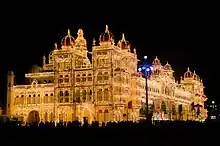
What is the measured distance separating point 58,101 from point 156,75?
91.4 feet

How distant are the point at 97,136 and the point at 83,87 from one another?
48124 mm

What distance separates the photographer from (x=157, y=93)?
304ft

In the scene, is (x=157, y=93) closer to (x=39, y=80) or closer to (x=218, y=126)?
(x=39, y=80)

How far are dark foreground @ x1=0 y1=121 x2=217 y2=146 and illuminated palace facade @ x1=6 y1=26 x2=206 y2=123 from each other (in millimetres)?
39702

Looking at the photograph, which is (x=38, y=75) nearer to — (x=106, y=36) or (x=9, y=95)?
(x=9, y=95)

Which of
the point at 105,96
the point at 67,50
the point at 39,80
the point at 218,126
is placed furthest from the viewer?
the point at 39,80

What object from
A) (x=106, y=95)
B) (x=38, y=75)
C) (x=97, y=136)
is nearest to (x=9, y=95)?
(x=38, y=75)

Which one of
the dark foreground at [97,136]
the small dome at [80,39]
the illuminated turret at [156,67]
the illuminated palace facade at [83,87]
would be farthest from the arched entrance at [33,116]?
the dark foreground at [97,136]

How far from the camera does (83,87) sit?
241 ft

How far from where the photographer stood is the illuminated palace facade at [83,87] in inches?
2813

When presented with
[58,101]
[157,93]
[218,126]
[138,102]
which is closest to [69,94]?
[58,101]

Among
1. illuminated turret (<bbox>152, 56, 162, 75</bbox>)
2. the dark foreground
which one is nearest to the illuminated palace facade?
illuminated turret (<bbox>152, 56, 162, 75</bbox>)

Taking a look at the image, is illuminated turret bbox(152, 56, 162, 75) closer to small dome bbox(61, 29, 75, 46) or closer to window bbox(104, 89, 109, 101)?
small dome bbox(61, 29, 75, 46)

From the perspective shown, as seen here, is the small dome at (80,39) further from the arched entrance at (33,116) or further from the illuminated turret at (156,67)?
the illuminated turret at (156,67)
